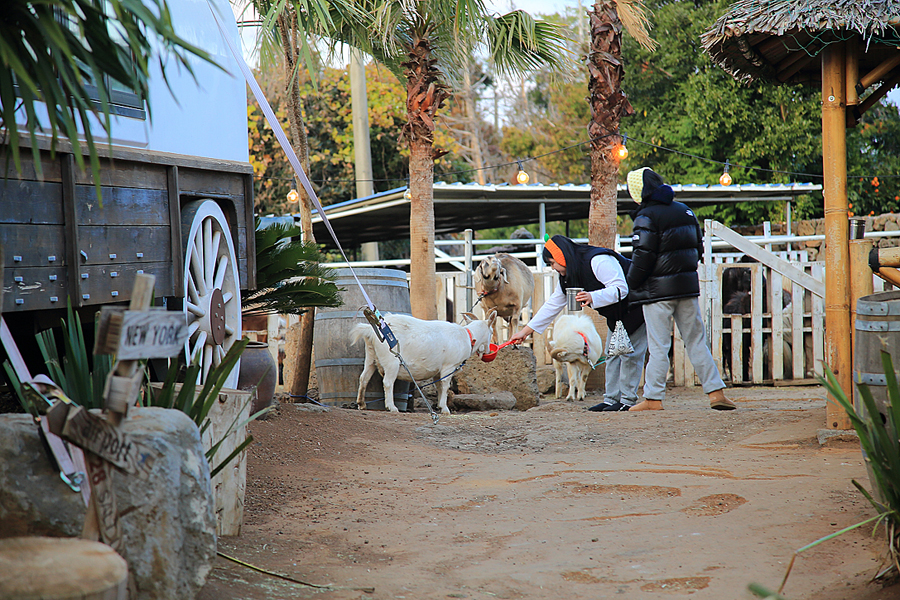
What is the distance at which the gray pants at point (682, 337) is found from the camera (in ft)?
23.3

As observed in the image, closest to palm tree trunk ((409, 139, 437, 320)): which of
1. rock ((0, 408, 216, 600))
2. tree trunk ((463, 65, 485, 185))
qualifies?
rock ((0, 408, 216, 600))

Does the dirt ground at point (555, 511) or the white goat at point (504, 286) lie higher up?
the white goat at point (504, 286)

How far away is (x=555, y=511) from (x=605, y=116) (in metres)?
7.80

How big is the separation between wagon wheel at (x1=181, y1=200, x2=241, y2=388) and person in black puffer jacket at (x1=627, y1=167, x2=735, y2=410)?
3.57m

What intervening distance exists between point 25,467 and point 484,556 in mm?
1890

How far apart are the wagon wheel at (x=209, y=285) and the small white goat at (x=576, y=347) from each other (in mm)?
4700

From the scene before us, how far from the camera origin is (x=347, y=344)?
898cm

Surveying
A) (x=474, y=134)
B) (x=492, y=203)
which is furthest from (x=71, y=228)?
(x=474, y=134)

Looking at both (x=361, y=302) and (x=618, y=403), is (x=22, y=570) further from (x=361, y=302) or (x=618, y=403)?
(x=361, y=302)

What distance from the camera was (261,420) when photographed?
6.05 metres

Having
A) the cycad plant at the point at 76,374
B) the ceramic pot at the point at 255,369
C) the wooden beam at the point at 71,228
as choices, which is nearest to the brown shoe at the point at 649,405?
the ceramic pot at the point at 255,369

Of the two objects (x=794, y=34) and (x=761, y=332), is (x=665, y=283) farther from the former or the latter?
(x=761, y=332)

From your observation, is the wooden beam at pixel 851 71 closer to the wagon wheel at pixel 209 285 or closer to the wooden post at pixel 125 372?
the wagon wheel at pixel 209 285

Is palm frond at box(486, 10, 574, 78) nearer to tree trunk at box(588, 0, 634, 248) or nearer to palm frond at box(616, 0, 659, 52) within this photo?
tree trunk at box(588, 0, 634, 248)
